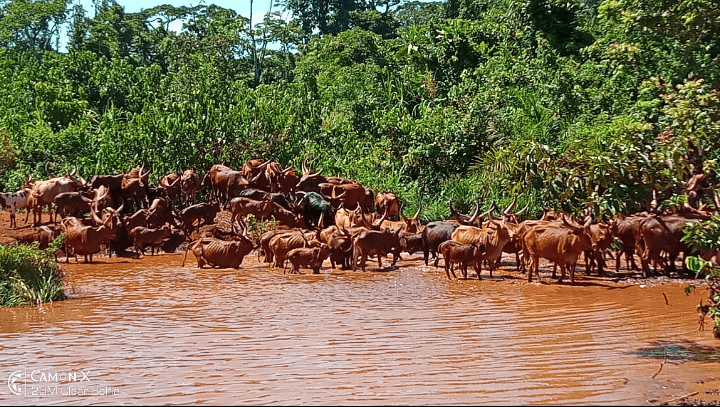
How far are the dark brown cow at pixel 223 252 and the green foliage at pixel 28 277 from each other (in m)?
3.46

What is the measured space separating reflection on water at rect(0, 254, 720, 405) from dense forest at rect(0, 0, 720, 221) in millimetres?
2253

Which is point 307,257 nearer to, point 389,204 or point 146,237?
point 146,237

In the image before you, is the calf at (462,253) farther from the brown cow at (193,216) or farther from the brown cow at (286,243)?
the brown cow at (193,216)

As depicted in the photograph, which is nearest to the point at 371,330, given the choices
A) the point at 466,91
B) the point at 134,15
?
the point at 466,91

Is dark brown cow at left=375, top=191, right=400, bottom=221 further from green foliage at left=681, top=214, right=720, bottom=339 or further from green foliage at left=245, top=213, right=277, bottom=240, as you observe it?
green foliage at left=681, top=214, right=720, bottom=339

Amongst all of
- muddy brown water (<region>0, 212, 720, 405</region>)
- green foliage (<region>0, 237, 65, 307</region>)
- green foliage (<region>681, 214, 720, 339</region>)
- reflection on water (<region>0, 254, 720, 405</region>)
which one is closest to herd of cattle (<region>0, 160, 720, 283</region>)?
muddy brown water (<region>0, 212, 720, 405</region>)

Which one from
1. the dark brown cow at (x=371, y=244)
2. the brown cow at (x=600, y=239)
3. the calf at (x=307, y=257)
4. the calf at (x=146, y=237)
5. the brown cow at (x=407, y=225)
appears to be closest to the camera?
the brown cow at (x=600, y=239)

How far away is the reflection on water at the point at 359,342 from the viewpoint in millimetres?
6406

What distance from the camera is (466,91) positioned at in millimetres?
25797

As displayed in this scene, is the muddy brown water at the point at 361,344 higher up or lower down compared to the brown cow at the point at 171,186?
lower down

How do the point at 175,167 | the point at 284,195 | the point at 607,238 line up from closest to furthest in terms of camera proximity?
the point at 607,238 < the point at 284,195 < the point at 175,167

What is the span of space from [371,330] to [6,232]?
11282 millimetres

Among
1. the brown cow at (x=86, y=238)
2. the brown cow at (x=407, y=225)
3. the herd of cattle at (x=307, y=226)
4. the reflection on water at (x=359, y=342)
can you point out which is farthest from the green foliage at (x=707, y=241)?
the brown cow at (x=86, y=238)

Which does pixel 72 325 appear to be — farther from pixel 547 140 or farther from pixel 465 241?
pixel 547 140
